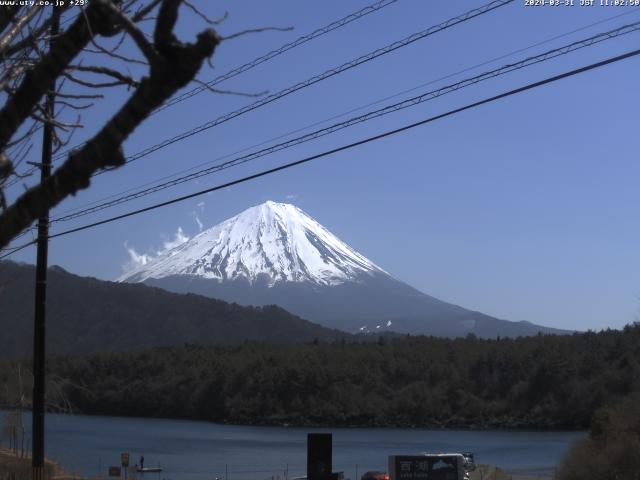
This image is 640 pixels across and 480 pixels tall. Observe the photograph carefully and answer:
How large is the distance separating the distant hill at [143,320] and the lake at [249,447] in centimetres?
6757

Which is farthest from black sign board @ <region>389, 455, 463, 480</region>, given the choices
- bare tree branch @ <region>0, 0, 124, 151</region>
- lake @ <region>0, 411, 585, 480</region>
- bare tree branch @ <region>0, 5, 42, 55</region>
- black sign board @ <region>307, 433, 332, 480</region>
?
bare tree branch @ <region>0, 0, 124, 151</region>

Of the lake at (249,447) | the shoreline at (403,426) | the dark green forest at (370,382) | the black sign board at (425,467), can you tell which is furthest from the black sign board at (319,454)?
the shoreline at (403,426)

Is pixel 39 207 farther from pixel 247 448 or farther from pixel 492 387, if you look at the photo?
pixel 492 387

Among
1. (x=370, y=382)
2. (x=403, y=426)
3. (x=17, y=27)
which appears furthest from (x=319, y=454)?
(x=370, y=382)

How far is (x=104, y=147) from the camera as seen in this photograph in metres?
4.21

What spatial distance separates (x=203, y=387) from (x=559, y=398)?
3513 cm

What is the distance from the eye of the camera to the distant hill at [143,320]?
158875 mm

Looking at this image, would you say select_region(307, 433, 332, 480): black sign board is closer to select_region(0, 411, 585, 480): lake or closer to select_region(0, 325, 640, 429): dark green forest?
select_region(0, 411, 585, 480): lake

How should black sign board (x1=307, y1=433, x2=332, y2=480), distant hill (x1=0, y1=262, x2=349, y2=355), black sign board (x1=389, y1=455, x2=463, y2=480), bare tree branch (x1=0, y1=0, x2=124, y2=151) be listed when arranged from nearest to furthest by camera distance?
bare tree branch (x1=0, y1=0, x2=124, y2=151)
black sign board (x1=307, y1=433, x2=332, y2=480)
black sign board (x1=389, y1=455, x2=463, y2=480)
distant hill (x1=0, y1=262, x2=349, y2=355)

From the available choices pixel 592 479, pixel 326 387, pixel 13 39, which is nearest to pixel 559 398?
pixel 326 387

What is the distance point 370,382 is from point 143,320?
255 ft

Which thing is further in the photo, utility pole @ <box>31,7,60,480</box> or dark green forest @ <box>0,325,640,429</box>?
dark green forest @ <box>0,325,640,429</box>

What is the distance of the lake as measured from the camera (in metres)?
48.7

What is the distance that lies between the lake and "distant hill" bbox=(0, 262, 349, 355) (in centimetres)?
6757
